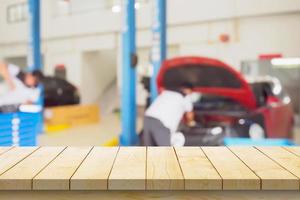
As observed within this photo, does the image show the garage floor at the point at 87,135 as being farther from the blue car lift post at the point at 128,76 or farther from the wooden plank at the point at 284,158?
the wooden plank at the point at 284,158

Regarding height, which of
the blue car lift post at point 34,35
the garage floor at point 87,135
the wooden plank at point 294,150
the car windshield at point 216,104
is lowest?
the garage floor at point 87,135

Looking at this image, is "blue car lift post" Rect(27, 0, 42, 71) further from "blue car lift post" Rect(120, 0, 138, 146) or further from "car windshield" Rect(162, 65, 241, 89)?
"car windshield" Rect(162, 65, 241, 89)

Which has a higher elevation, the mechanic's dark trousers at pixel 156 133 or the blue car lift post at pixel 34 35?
the blue car lift post at pixel 34 35

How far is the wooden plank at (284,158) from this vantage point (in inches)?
51.7

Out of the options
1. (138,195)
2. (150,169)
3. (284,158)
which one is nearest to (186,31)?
(284,158)

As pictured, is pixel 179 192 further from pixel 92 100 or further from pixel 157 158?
pixel 92 100

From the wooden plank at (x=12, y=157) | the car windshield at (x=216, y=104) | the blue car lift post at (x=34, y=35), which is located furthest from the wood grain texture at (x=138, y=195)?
the blue car lift post at (x=34, y=35)

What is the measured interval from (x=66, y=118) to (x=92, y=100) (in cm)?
85

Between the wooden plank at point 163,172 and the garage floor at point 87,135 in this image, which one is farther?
the garage floor at point 87,135

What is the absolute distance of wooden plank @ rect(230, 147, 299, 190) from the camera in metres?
1.17

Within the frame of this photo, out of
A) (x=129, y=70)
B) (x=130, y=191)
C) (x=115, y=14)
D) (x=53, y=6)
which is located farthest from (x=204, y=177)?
(x=53, y=6)

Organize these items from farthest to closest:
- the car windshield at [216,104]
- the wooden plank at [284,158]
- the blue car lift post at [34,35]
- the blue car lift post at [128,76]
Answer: the blue car lift post at [34,35] < the blue car lift post at [128,76] < the car windshield at [216,104] < the wooden plank at [284,158]

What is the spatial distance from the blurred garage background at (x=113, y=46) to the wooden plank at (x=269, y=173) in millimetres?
3483

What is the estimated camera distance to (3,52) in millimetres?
7316
